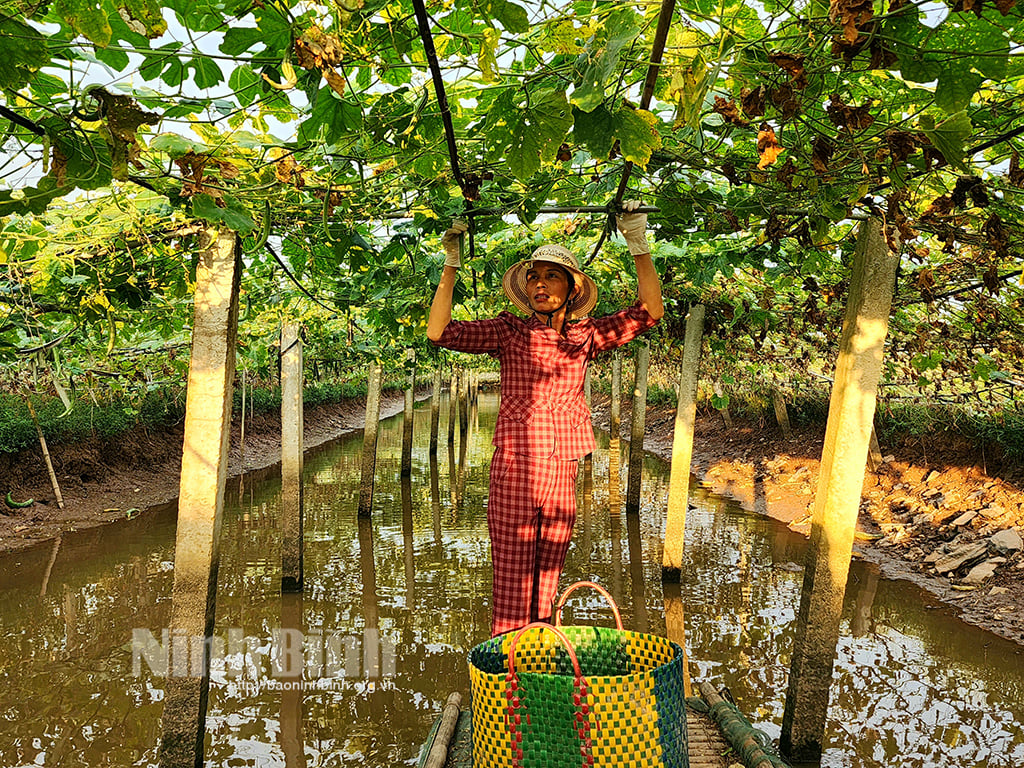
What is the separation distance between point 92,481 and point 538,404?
12887mm

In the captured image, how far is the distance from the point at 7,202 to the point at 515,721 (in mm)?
2190

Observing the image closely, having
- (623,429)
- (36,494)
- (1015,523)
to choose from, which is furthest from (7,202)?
(623,429)

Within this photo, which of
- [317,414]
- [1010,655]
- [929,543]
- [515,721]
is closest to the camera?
[515,721]

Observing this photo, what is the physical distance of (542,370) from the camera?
314 cm

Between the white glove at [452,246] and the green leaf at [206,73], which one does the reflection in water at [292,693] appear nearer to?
the white glove at [452,246]

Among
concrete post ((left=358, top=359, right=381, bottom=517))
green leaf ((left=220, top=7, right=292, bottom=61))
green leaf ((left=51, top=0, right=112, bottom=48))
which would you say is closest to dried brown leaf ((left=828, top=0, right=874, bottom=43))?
green leaf ((left=220, top=7, right=292, bottom=61))

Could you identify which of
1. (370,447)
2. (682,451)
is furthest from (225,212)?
(370,447)

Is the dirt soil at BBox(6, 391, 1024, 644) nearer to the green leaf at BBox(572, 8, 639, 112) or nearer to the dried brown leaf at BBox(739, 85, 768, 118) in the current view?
the dried brown leaf at BBox(739, 85, 768, 118)

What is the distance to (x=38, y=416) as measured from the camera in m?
12.6

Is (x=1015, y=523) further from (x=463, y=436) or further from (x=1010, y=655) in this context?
(x=463, y=436)

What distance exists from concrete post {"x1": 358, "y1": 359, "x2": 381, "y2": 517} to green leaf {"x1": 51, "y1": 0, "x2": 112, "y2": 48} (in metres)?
10.9

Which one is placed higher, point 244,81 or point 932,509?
point 244,81

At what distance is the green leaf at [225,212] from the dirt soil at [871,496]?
25.4ft

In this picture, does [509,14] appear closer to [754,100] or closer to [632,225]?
[754,100]
